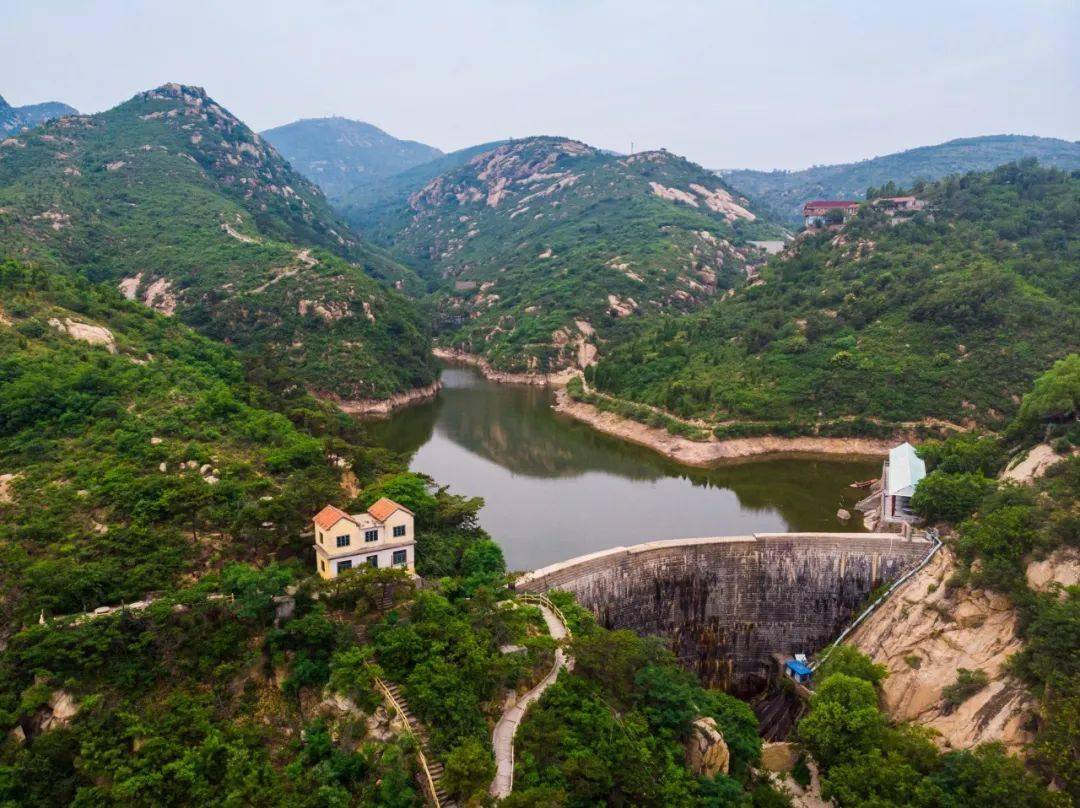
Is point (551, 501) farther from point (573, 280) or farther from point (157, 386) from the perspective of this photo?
point (573, 280)

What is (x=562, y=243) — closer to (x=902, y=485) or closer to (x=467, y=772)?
(x=902, y=485)

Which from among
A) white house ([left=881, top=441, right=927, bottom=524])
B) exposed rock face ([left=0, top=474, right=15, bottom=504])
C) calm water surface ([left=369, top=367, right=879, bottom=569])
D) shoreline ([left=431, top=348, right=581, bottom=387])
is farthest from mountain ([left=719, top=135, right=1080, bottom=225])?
exposed rock face ([left=0, top=474, right=15, bottom=504])

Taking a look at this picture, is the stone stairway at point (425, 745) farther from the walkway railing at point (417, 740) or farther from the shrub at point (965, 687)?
the shrub at point (965, 687)

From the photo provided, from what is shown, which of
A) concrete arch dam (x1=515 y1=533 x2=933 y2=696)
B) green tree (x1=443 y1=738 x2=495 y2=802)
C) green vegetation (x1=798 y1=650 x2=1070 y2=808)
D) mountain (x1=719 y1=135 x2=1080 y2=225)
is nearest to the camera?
green tree (x1=443 y1=738 x2=495 y2=802)

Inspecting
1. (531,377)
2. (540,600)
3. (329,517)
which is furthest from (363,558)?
(531,377)

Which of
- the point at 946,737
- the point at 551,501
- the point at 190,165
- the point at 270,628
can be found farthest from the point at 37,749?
the point at 190,165

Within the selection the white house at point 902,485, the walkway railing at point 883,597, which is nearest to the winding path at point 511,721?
the walkway railing at point 883,597

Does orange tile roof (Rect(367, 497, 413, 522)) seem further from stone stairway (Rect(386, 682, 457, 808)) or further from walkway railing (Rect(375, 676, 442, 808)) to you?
stone stairway (Rect(386, 682, 457, 808))
